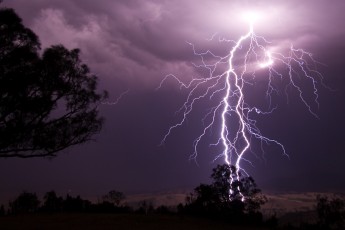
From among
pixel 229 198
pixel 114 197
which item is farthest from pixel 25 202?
pixel 229 198

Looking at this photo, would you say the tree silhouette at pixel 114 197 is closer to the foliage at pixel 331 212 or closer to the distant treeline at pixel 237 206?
the distant treeline at pixel 237 206

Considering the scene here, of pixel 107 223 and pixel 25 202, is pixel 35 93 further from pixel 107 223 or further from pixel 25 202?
pixel 25 202

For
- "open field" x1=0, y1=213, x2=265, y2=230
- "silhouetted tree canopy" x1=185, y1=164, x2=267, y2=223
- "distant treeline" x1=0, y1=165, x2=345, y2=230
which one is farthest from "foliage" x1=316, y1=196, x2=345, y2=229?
"open field" x1=0, y1=213, x2=265, y2=230

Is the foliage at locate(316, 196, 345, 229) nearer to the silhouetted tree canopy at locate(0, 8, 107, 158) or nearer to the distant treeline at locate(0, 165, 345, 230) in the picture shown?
the distant treeline at locate(0, 165, 345, 230)

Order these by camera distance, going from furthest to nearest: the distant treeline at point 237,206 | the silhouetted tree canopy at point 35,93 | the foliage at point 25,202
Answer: the foliage at point 25,202
the distant treeline at point 237,206
the silhouetted tree canopy at point 35,93

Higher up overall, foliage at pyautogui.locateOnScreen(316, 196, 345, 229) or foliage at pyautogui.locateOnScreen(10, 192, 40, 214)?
foliage at pyautogui.locateOnScreen(10, 192, 40, 214)

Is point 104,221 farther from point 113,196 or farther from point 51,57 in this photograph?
point 113,196

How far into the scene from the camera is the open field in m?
23.4

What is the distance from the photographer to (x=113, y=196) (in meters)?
47.4

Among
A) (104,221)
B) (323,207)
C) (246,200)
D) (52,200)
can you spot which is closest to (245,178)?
(246,200)

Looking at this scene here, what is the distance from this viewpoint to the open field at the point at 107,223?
2339 centimetres

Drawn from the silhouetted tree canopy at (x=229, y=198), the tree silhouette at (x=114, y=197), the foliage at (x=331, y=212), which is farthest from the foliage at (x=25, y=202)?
the foliage at (x=331, y=212)

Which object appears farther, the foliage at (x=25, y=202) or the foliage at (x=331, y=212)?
the foliage at (x=25, y=202)

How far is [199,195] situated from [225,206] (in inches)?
106
